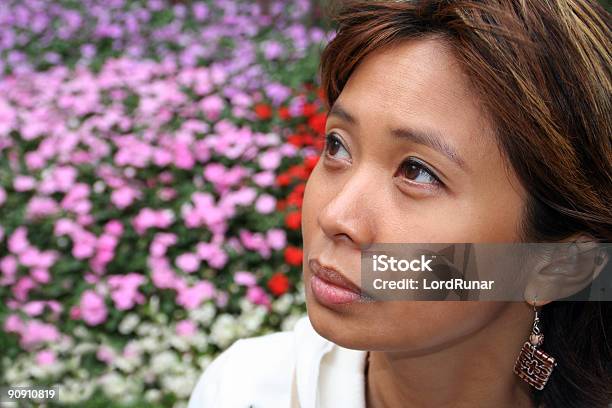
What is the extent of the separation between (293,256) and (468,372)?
64.3 inches

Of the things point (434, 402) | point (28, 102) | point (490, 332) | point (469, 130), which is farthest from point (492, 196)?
point (28, 102)

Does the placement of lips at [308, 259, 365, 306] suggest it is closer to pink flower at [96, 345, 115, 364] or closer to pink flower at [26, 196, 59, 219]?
pink flower at [96, 345, 115, 364]

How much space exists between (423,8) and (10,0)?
4.97 metres

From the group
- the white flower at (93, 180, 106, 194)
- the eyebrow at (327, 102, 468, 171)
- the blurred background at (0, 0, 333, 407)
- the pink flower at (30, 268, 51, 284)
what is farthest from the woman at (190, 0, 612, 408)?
the white flower at (93, 180, 106, 194)

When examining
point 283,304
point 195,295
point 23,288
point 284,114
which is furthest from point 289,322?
point 284,114

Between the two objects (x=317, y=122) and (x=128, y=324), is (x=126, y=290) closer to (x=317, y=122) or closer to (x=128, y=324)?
(x=128, y=324)

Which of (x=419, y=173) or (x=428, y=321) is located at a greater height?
(x=419, y=173)

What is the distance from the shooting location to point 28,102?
155 inches

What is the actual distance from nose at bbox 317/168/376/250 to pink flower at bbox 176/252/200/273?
187cm

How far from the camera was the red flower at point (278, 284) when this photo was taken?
9.58ft

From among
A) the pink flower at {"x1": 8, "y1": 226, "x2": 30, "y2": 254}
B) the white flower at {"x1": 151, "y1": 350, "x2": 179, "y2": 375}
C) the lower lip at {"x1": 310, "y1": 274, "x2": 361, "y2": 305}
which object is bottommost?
the white flower at {"x1": 151, "y1": 350, "x2": 179, "y2": 375}

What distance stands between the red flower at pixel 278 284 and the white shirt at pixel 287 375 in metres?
1.12

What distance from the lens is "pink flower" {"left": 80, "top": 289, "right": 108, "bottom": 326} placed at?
9.08 feet

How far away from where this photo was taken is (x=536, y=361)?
4.43ft
